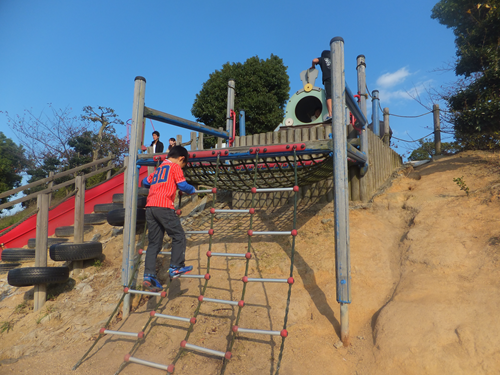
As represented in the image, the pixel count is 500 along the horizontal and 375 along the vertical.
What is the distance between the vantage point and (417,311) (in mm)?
3051

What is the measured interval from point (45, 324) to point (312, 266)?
388 centimetres

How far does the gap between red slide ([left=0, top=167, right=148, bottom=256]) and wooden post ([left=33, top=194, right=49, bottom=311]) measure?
3.20 meters

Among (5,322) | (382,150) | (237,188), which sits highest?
(382,150)

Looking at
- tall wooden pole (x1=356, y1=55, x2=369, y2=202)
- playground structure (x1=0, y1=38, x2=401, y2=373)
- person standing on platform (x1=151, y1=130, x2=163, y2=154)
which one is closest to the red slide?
person standing on platform (x1=151, y1=130, x2=163, y2=154)

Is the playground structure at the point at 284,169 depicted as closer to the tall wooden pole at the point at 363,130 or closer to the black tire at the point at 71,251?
the tall wooden pole at the point at 363,130

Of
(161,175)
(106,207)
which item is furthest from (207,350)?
(106,207)

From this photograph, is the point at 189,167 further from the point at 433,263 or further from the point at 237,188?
the point at 433,263

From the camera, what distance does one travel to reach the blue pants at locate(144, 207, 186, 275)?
3586 millimetres

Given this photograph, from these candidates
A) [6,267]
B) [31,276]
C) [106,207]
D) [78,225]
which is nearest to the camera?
[31,276]

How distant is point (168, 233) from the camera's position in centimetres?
366

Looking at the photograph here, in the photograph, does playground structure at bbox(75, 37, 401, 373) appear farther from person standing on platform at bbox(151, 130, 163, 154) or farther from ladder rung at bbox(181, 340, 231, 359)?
person standing on platform at bbox(151, 130, 163, 154)

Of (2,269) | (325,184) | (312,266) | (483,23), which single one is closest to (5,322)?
(2,269)

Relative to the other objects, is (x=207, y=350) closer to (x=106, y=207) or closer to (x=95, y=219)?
(x=95, y=219)

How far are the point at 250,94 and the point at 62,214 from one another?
434 inches
